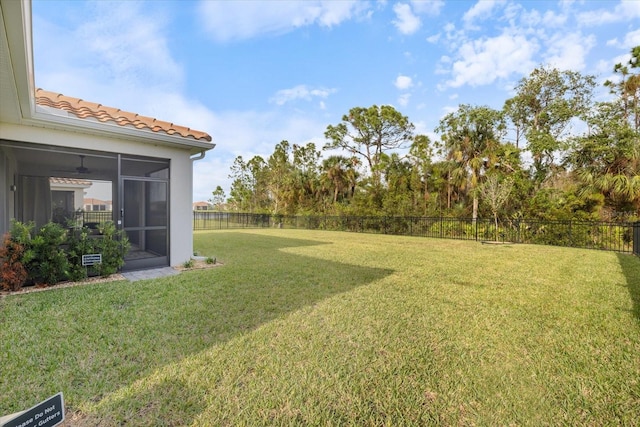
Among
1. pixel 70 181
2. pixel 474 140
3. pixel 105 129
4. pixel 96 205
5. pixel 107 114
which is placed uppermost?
pixel 474 140

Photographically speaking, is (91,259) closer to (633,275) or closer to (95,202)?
(95,202)

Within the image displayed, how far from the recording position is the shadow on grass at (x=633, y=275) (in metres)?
4.00

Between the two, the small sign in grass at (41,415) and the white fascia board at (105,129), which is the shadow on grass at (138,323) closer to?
the small sign in grass at (41,415)

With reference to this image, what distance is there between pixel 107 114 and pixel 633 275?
35.1ft

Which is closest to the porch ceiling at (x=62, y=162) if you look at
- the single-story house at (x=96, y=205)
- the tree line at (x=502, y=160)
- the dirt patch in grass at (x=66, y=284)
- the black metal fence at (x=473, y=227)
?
the single-story house at (x=96, y=205)

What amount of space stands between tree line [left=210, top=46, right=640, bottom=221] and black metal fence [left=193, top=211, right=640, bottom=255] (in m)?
0.82

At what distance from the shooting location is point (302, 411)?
182cm

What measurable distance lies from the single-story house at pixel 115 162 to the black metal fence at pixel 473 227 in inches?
446

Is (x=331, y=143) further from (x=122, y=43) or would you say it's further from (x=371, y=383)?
(x=371, y=383)

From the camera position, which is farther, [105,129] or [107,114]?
[107,114]

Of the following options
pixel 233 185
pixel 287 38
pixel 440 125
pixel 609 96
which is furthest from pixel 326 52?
pixel 233 185

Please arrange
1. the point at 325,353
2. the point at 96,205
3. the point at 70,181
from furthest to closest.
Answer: the point at 70,181 < the point at 96,205 < the point at 325,353

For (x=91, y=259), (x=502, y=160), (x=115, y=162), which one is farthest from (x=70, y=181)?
(x=502, y=160)

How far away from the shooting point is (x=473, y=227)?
42.5 ft
